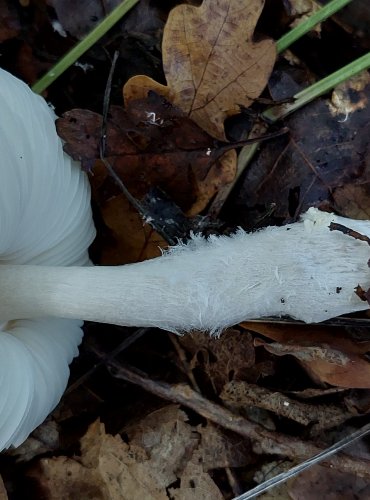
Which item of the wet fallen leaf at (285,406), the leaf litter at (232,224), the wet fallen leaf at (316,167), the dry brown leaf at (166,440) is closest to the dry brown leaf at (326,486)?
the leaf litter at (232,224)

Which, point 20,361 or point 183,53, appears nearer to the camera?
point 20,361

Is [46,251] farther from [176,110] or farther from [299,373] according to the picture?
[299,373]

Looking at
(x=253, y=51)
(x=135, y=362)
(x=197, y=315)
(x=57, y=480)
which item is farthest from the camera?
(x=135, y=362)

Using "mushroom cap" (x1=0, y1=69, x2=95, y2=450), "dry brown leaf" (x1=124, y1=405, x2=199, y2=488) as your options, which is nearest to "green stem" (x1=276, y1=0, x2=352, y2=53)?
"mushroom cap" (x1=0, y1=69, x2=95, y2=450)

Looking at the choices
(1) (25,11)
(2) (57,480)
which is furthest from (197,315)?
(1) (25,11)

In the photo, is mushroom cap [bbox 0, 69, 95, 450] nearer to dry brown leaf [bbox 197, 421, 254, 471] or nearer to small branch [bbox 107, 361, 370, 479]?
small branch [bbox 107, 361, 370, 479]

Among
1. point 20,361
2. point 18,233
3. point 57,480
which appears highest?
point 18,233
